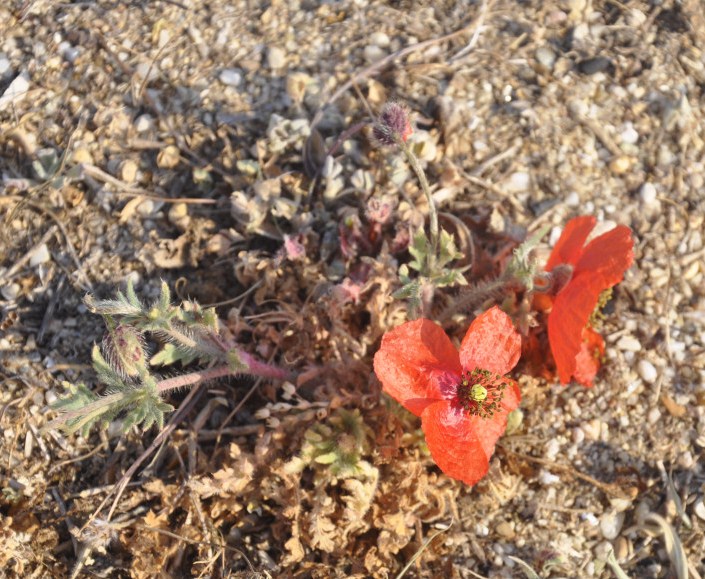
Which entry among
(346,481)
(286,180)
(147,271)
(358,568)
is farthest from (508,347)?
(147,271)

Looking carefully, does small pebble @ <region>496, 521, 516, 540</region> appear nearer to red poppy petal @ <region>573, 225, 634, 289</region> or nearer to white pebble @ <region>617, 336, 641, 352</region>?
white pebble @ <region>617, 336, 641, 352</region>

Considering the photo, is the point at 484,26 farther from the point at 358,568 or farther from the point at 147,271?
the point at 358,568

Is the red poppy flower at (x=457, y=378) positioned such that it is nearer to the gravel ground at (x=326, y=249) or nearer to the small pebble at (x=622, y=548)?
the gravel ground at (x=326, y=249)

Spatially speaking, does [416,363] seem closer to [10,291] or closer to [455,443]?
[455,443]

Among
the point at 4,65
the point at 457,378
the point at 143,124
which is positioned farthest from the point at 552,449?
the point at 4,65

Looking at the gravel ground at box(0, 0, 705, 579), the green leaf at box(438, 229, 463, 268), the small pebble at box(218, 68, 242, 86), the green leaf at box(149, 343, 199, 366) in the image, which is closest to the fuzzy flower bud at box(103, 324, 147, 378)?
the green leaf at box(149, 343, 199, 366)

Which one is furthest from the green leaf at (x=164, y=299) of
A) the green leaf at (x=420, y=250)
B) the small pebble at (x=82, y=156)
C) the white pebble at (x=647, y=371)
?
the white pebble at (x=647, y=371)
